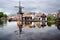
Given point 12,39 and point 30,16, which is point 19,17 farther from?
point 12,39

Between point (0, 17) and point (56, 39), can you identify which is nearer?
point (56, 39)

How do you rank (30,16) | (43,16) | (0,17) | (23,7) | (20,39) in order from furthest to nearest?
(0,17)
(30,16)
(43,16)
(23,7)
(20,39)

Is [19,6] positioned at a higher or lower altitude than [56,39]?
higher

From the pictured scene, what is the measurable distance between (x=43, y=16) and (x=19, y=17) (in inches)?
352

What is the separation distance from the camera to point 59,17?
43.7 m

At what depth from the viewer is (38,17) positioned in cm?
4975

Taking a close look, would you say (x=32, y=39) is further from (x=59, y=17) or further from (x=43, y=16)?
(x=43, y=16)

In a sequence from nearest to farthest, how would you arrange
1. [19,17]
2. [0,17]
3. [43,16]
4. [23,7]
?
1. [19,17]
2. [23,7]
3. [43,16]
4. [0,17]

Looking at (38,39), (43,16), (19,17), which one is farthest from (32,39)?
(43,16)

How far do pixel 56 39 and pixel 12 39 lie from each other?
9.46 feet

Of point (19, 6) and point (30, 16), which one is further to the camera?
point (30, 16)

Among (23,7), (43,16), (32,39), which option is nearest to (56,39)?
(32,39)

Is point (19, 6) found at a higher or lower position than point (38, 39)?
higher

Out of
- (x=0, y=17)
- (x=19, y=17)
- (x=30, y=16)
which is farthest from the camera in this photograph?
(x=0, y=17)
